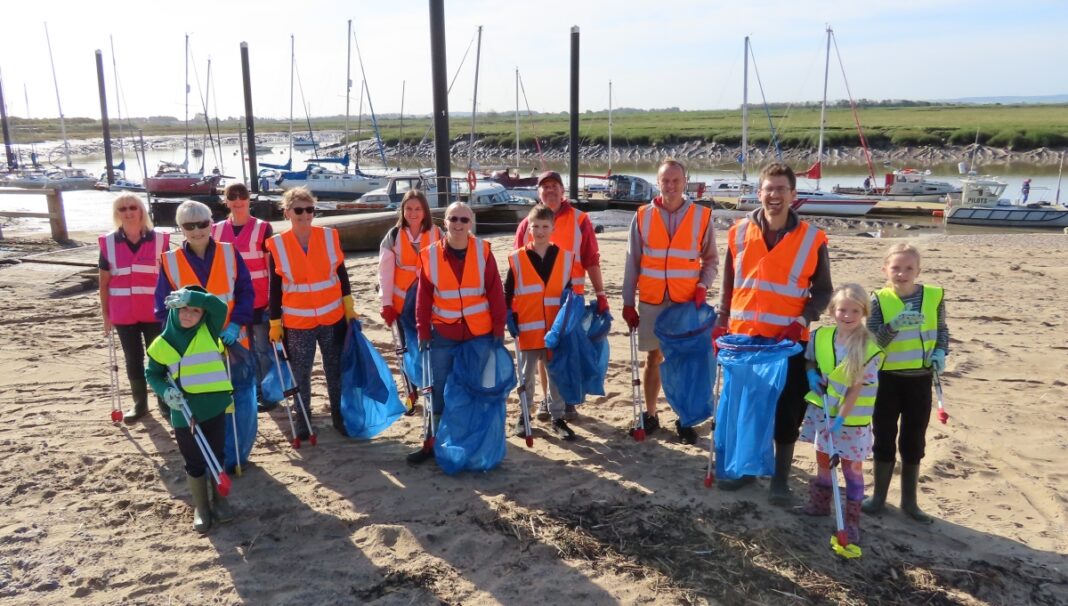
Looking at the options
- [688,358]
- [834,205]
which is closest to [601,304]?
[688,358]

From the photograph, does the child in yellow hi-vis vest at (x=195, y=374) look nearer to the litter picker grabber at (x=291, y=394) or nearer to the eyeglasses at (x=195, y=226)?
the eyeglasses at (x=195, y=226)

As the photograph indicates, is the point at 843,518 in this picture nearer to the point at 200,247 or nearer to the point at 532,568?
the point at 532,568

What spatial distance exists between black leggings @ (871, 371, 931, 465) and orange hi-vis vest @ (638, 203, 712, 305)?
1407mm

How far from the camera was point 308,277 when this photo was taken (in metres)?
4.86

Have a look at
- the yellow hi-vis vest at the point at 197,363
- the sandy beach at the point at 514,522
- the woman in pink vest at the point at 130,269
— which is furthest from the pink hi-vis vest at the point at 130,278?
the yellow hi-vis vest at the point at 197,363

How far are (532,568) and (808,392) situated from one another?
1753 mm

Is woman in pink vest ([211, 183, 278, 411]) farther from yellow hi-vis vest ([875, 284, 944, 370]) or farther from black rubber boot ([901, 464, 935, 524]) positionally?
black rubber boot ([901, 464, 935, 524])

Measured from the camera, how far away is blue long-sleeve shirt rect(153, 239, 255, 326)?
15.1 feet

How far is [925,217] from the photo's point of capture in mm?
26984

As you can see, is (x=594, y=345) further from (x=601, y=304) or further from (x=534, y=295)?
(x=534, y=295)

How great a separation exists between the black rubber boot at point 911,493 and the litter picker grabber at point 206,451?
3.67 metres

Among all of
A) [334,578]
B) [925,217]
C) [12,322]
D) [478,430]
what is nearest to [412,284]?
[478,430]

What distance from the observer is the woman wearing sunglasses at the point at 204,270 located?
4555 millimetres

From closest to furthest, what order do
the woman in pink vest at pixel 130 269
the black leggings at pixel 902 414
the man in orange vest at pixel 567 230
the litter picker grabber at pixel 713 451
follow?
the black leggings at pixel 902 414, the litter picker grabber at pixel 713 451, the woman in pink vest at pixel 130 269, the man in orange vest at pixel 567 230
